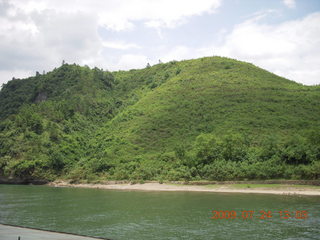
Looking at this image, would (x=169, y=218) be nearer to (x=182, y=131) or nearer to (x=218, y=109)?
(x=182, y=131)

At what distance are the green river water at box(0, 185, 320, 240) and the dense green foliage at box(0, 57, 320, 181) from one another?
754 inches

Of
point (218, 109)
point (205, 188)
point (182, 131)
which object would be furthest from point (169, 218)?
point (218, 109)

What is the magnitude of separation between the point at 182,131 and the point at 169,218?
201 feet

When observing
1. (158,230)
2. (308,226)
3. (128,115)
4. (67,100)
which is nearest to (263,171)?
(308,226)

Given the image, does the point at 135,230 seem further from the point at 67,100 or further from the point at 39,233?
the point at 67,100

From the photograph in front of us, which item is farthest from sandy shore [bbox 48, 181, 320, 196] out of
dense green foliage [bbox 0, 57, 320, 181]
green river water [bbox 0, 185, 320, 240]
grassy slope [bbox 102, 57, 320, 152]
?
grassy slope [bbox 102, 57, 320, 152]

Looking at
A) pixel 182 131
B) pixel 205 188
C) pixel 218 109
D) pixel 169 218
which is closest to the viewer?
pixel 169 218

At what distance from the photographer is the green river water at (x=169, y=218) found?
29.3 meters

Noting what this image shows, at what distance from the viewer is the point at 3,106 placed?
164m

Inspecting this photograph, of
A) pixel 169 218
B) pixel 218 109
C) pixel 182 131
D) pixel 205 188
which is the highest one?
pixel 218 109

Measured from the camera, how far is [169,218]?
36.7 m

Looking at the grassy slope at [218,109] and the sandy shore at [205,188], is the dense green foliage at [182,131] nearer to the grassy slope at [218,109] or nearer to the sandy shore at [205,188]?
the grassy slope at [218,109]

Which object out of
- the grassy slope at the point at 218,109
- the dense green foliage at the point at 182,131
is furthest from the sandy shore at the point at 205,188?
the grassy slope at the point at 218,109

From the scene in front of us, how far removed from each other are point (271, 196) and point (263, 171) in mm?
11210
